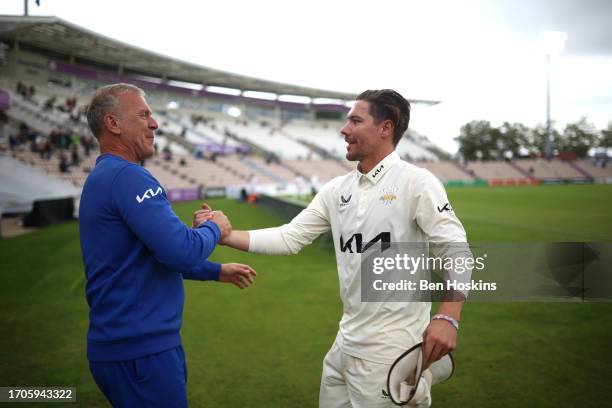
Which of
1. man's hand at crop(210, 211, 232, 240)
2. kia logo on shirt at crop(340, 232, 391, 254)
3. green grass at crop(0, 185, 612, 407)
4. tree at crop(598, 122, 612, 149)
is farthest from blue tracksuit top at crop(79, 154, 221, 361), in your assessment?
tree at crop(598, 122, 612, 149)

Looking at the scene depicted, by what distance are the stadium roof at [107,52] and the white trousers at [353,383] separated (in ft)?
126

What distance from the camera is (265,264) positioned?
10602mm

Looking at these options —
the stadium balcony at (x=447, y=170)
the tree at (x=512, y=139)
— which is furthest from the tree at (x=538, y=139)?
the stadium balcony at (x=447, y=170)

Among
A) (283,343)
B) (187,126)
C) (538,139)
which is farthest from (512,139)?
(283,343)

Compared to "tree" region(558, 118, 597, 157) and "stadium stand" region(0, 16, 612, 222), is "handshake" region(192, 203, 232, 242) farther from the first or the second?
"tree" region(558, 118, 597, 157)

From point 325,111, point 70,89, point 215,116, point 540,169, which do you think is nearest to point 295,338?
point 70,89

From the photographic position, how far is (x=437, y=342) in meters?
2.01

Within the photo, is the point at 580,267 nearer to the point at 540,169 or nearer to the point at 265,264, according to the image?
the point at 265,264

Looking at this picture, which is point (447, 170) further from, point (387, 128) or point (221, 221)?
point (221, 221)

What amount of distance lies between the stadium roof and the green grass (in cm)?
3323

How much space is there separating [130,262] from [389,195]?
1471 millimetres

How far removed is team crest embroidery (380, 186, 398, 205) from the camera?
8.16ft

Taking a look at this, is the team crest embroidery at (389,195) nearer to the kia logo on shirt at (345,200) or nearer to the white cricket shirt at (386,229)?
the white cricket shirt at (386,229)

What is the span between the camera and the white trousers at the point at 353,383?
2340mm
